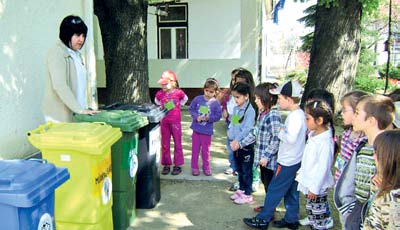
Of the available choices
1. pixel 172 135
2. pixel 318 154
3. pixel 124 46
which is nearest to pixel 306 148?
pixel 318 154

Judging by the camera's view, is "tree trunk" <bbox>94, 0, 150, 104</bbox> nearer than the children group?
No

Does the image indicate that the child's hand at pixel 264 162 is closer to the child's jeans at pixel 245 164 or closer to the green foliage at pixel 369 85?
the child's jeans at pixel 245 164

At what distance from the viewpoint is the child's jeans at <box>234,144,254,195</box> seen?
4.32 meters

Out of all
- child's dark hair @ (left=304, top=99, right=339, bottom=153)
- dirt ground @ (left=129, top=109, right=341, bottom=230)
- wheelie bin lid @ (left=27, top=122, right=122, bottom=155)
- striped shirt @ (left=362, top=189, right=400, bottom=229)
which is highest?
child's dark hair @ (left=304, top=99, right=339, bottom=153)

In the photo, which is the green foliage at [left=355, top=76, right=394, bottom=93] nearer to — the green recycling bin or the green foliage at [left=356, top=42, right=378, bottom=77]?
the green foliage at [left=356, top=42, right=378, bottom=77]

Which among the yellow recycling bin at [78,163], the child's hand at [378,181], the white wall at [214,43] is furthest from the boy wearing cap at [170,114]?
the white wall at [214,43]

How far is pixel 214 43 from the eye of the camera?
41.4 ft

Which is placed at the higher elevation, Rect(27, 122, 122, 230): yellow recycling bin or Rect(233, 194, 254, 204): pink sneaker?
Rect(27, 122, 122, 230): yellow recycling bin

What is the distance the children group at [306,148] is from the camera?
2.20 metres

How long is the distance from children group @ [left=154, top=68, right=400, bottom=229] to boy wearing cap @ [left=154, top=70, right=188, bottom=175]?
0.05 ft

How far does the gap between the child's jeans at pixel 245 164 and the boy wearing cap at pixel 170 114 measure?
1.23 meters

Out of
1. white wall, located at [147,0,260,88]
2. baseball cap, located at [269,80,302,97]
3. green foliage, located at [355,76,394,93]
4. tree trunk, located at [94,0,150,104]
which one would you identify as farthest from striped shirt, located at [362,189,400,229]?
green foliage, located at [355,76,394,93]

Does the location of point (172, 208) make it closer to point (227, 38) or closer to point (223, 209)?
point (223, 209)

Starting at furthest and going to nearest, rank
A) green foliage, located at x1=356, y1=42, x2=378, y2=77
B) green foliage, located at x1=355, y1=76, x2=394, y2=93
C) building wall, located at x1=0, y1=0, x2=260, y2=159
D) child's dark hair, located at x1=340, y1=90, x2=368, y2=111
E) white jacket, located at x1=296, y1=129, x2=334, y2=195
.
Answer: green foliage, located at x1=356, y1=42, x2=378, y2=77, green foliage, located at x1=355, y1=76, x2=394, y2=93, building wall, located at x1=0, y1=0, x2=260, y2=159, white jacket, located at x1=296, y1=129, x2=334, y2=195, child's dark hair, located at x1=340, y1=90, x2=368, y2=111
